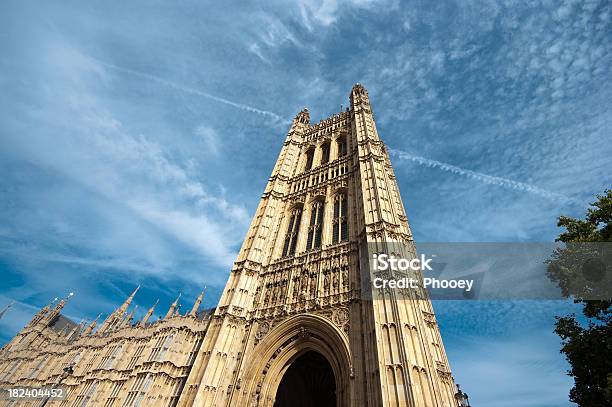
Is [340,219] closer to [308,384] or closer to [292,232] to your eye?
[292,232]

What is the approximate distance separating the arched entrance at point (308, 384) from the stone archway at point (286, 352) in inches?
152

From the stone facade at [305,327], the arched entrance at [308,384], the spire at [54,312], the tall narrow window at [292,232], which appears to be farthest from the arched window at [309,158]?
the spire at [54,312]

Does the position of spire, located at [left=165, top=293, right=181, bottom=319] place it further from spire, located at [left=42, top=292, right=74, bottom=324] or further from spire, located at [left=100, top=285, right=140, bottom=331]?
spire, located at [left=42, top=292, right=74, bottom=324]

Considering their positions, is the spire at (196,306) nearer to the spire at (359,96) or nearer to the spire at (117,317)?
the spire at (117,317)

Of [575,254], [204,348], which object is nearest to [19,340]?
[204,348]

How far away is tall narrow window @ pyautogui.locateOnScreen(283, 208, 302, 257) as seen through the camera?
23.8 meters

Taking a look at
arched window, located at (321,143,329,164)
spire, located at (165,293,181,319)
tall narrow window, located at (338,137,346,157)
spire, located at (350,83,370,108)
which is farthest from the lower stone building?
spire, located at (350,83,370,108)

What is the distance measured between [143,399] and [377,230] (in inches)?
713

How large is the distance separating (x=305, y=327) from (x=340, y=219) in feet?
28.0

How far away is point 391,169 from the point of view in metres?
29.0

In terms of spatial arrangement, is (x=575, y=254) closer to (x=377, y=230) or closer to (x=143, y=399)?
(x=377, y=230)

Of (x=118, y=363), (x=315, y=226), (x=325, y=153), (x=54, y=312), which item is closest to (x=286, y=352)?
(x=315, y=226)

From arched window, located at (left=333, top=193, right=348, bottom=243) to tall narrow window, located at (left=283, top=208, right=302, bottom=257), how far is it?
3.33 m

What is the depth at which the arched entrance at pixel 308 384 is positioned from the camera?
20766 mm
